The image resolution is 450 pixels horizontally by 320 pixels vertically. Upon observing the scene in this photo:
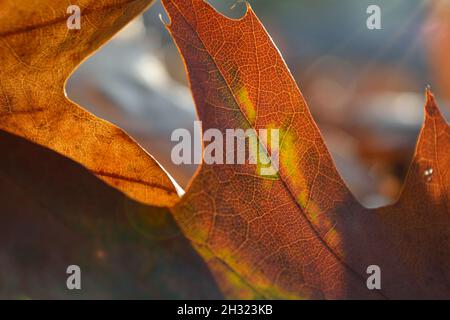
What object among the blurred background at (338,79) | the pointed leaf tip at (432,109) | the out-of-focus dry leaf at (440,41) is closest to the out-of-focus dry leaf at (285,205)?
the pointed leaf tip at (432,109)

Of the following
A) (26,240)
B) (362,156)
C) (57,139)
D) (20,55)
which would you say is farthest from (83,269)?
(362,156)

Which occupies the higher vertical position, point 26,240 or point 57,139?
point 57,139

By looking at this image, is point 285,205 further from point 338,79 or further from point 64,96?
point 338,79

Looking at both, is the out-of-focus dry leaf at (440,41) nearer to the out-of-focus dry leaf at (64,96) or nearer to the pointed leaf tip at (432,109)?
the pointed leaf tip at (432,109)

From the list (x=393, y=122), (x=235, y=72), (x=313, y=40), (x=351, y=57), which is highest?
(x=313, y=40)

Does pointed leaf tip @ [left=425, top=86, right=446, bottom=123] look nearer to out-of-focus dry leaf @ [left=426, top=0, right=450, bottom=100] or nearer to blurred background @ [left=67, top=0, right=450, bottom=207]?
blurred background @ [left=67, top=0, right=450, bottom=207]

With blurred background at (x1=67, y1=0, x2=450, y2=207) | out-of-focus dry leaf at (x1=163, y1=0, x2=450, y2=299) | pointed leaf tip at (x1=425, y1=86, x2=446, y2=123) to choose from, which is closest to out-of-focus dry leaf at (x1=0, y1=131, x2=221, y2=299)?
out-of-focus dry leaf at (x1=163, y1=0, x2=450, y2=299)

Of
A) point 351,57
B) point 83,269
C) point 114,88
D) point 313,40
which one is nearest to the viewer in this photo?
point 83,269
